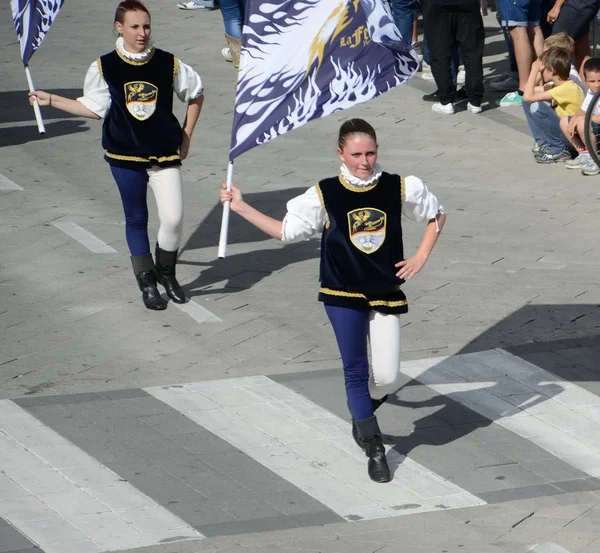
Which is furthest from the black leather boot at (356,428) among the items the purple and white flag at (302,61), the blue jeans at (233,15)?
the blue jeans at (233,15)

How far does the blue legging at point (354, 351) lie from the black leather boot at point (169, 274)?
287cm

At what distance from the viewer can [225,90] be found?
615 inches

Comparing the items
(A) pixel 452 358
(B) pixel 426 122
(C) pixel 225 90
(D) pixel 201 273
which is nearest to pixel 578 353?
(A) pixel 452 358

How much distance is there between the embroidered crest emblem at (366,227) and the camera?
6.74 meters

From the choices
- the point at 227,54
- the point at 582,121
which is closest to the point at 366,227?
the point at 582,121

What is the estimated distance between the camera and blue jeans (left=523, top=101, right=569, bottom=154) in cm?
1290

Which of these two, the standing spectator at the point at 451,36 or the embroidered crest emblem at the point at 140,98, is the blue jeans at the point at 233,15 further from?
the embroidered crest emblem at the point at 140,98

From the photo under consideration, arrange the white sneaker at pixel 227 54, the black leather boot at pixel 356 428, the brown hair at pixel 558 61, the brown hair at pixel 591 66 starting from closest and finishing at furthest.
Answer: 1. the black leather boot at pixel 356 428
2. the brown hair at pixel 591 66
3. the brown hair at pixel 558 61
4. the white sneaker at pixel 227 54

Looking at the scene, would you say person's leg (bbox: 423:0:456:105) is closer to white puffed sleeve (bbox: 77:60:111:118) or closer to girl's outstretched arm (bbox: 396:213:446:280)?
white puffed sleeve (bbox: 77:60:111:118)

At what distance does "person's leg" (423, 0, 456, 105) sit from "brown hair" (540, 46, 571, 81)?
180cm

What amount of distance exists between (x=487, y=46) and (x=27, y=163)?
24.1ft

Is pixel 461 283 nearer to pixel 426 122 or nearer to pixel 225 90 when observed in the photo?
pixel 426 122

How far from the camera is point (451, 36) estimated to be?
47.6 feet

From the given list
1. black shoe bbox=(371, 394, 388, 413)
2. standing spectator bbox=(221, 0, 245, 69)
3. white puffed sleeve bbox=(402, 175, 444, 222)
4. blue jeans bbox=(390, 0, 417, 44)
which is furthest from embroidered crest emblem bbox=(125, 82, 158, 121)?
blue jeans bbox=(390, 0, 417, 44)
